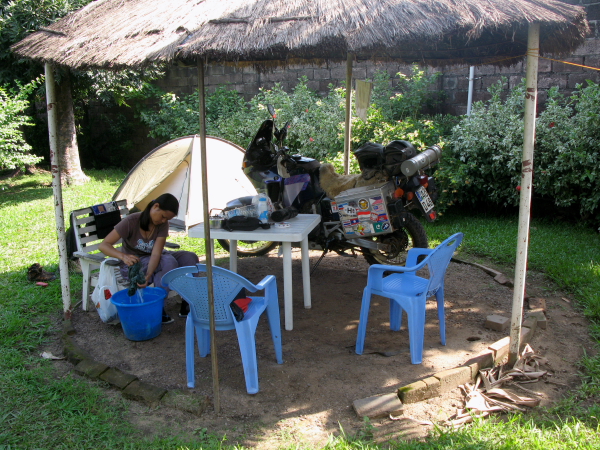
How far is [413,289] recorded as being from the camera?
345 centimetres

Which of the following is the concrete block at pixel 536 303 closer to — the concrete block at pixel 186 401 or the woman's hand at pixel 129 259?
the concrete block at pixel 186 401

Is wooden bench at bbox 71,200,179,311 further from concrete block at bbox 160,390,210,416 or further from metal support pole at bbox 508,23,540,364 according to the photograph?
metal support pole at bbox 508,23,540,364

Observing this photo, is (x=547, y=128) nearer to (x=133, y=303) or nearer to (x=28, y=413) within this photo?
(x=133, y=303)

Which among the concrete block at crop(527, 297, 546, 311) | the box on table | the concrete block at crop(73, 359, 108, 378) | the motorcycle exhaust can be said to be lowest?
the concrete block at crop(73, 359, 108, 378)

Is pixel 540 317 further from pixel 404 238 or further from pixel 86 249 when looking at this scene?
pixel 86 249

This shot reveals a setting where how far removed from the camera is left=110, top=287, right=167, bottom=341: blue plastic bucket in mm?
3662

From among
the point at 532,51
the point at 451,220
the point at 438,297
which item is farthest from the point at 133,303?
the point at 451,220

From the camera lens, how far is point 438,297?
366 centimetres

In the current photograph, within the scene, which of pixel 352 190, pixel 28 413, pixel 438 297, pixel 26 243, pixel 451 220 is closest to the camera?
pixel 28 413

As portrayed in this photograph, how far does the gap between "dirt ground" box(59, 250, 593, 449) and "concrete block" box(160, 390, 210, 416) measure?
33mm

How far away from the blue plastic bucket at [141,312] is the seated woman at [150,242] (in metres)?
0.16

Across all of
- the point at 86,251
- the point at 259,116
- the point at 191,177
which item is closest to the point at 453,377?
the point at 86,251

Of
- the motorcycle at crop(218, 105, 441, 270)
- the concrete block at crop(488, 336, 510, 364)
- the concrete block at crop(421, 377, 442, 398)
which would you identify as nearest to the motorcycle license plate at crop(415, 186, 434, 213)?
the motorcycle at crop(218, 105, 441, 270)

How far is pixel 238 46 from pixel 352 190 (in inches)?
82.7
